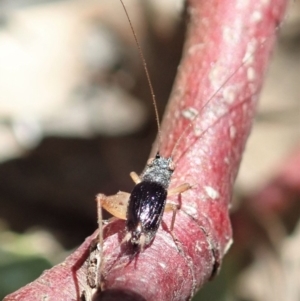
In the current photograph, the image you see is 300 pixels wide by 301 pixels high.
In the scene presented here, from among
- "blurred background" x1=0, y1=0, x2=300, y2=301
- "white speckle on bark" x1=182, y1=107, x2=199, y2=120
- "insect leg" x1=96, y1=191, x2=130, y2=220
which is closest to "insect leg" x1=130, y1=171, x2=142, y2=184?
"insect leg" x1=96, y1=191, x2=130, y2=220

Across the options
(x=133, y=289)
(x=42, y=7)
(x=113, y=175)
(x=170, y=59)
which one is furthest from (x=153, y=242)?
(x=42, y=7)

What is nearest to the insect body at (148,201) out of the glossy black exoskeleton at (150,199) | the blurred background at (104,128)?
the glossy black exoskeleton at (150,199)

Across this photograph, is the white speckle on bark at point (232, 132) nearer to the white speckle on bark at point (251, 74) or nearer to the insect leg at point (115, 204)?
the white speckle on bark at point (251, 74)

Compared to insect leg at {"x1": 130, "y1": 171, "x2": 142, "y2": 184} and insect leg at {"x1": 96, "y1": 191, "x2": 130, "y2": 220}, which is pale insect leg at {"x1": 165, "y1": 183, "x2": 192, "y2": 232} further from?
insect leg at {"x1": 130, "y1": 171, "x2": 142, "y2": 184}

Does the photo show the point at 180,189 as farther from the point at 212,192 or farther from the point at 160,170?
the point at 160,170

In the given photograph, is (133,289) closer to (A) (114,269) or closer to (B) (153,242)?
(A) (114,269)
